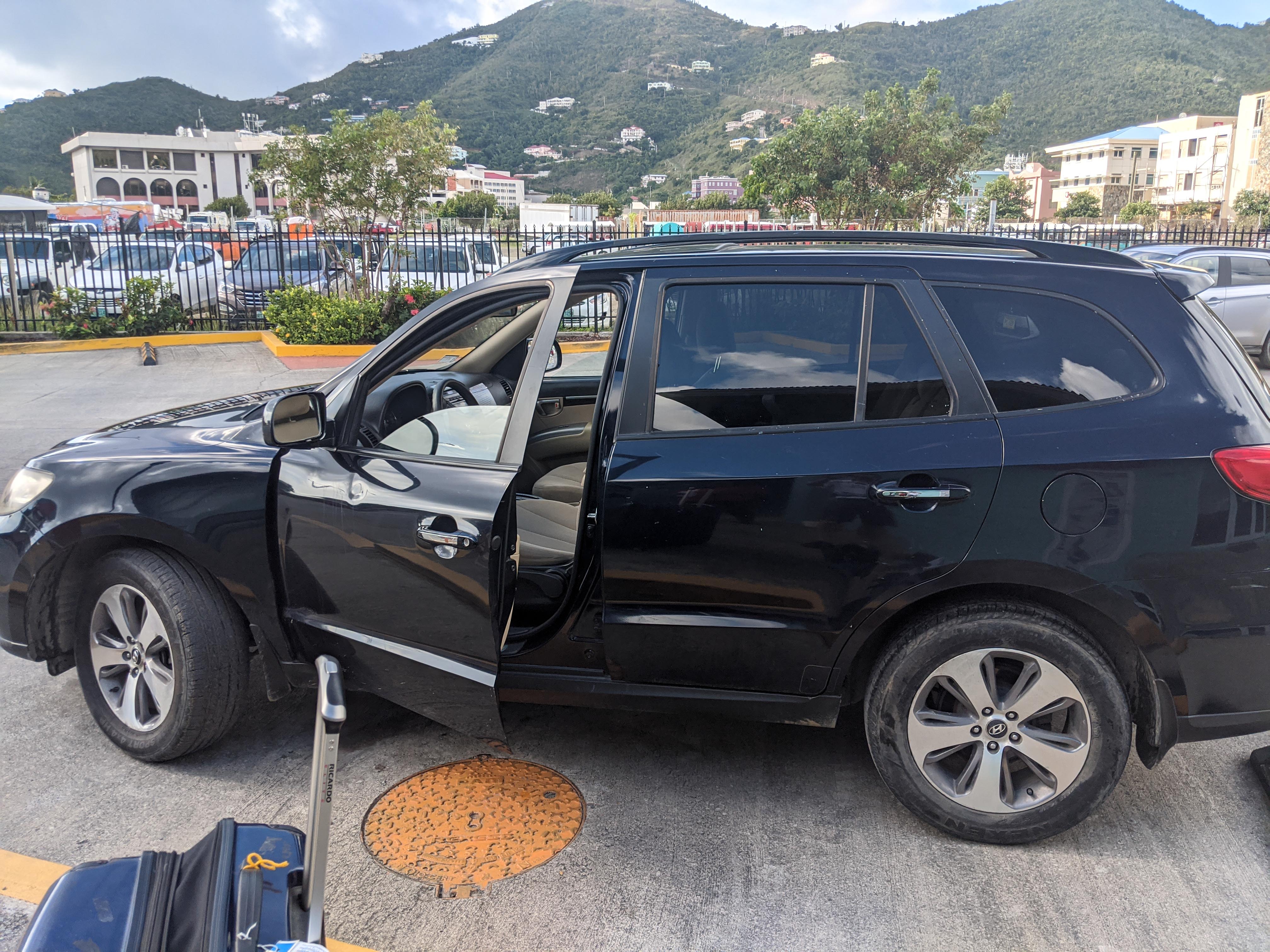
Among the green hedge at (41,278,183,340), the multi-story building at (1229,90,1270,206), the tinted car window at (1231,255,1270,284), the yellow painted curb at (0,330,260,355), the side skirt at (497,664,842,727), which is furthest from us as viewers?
the multi-story building at (1229,90,1270,206)

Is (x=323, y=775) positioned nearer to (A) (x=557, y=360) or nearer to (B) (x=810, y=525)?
(B) (x=810, y=525)

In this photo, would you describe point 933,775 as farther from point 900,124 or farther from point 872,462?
point 900,124

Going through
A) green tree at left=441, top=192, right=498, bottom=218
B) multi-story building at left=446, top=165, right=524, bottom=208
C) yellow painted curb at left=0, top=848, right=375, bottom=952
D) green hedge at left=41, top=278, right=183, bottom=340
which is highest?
multi-story building at left=446, top=165, right=524, bottom=208

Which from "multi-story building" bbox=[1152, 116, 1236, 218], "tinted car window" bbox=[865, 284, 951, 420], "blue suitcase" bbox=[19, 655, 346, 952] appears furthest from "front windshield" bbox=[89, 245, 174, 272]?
"multi-story building" bbox=[1152, 116, 1236, 218]

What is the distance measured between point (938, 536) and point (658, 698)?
0.99 m

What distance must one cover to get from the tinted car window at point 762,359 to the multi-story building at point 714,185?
9487 cm

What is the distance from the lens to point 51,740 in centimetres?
362

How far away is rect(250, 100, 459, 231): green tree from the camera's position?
51.4 feet

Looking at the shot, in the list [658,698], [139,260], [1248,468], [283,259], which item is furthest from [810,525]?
[139,260]

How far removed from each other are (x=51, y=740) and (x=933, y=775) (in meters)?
3.18

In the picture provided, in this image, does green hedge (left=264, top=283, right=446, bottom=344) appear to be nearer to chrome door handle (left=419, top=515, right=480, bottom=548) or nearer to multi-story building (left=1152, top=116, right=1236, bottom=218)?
chrome door handle (left=419, top=515, right=480, bottom=548)

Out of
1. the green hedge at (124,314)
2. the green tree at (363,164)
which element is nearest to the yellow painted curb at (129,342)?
the green hedge at (124,314)

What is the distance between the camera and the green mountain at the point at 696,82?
117938 millimetres

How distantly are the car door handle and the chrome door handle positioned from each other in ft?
3.92
